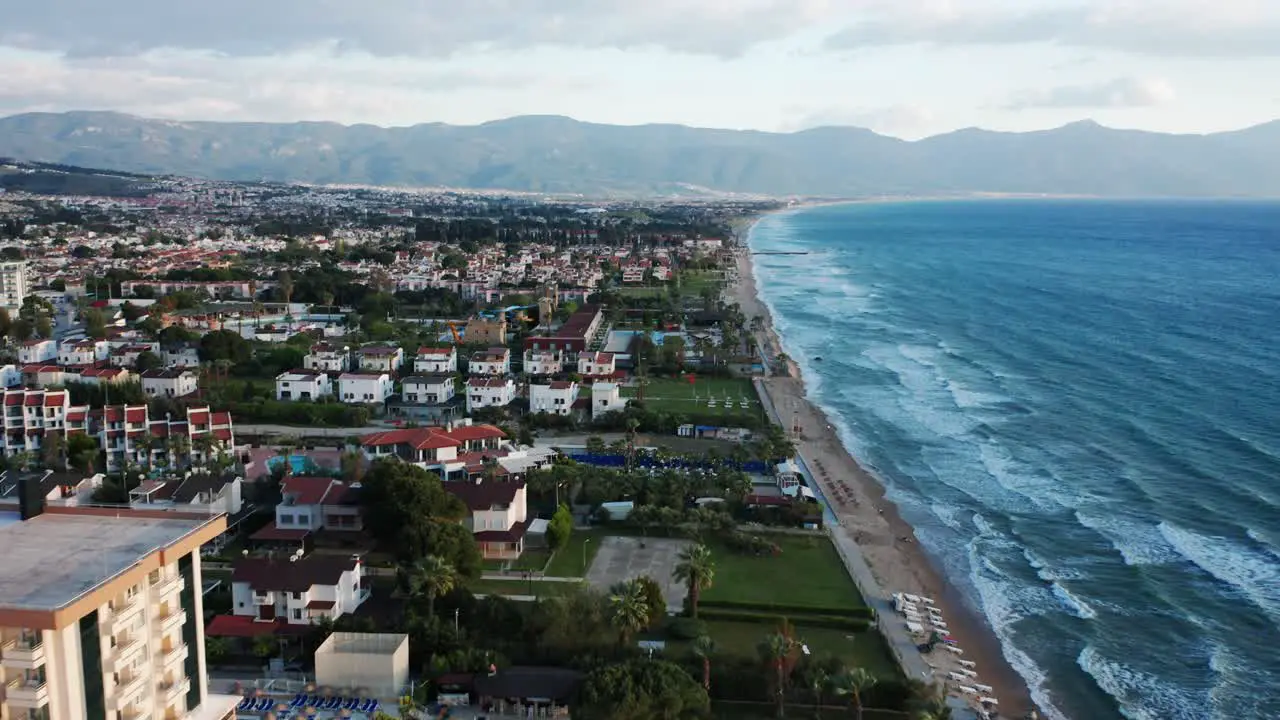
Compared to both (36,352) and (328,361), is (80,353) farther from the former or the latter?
(328,361)

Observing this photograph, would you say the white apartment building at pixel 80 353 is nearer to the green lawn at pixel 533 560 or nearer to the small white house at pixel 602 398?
the small white house at pixel 602 398

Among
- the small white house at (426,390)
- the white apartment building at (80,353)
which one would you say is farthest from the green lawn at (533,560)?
the white apartment building at (80,353)

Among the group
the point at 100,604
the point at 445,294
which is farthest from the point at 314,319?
the point at 100,604

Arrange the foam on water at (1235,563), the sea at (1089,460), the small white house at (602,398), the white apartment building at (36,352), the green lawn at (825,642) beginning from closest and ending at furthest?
1. the green lawn at (825,642)
2. the sea at (1089,460)
3. the foam on water at (1235,563)
4. the small white house at (602,398)
5. the white apartment building at (36,352)

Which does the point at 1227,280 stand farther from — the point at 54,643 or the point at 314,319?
the point at 54,643

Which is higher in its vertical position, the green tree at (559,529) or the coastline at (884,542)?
the green tree at (559,529)

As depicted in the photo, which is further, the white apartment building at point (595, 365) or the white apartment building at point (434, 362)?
the white apartment building at point (595, 365)

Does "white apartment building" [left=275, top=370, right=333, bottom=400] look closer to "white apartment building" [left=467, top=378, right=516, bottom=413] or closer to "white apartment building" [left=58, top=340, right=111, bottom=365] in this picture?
"white apartment building" [left=467, top=378, right=516, bottom=413]
